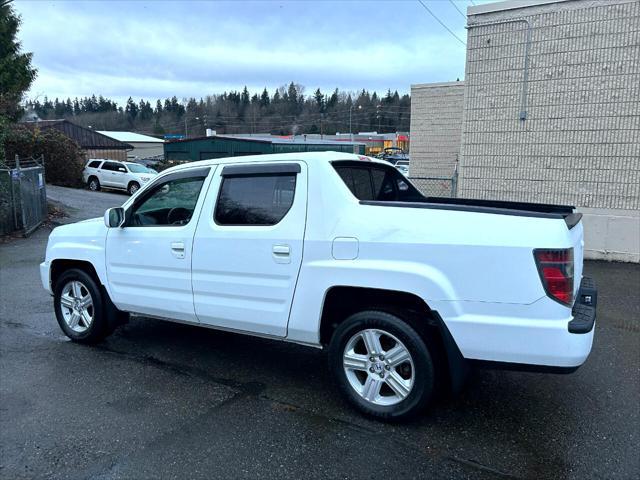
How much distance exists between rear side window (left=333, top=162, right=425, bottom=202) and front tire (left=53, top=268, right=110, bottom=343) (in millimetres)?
2841

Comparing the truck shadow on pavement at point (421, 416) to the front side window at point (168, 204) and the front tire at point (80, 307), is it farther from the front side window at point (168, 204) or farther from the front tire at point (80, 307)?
the front side window at point (168, 204)

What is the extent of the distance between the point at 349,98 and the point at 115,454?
128 meters

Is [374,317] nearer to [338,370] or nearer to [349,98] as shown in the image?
[338,370]

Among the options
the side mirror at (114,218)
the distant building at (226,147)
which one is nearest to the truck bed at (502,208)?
the side mirror at (114,218)

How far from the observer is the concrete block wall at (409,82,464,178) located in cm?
1891

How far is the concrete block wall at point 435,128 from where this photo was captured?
18.9 m

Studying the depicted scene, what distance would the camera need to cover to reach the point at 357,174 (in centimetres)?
435

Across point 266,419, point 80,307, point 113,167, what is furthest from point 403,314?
point 113,167

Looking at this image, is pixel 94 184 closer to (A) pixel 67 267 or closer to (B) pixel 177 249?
(A) pixel 67 267

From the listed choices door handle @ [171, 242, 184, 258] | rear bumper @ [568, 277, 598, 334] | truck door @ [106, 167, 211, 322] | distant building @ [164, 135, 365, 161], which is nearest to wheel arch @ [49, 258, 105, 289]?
truck door @ [106, 167, 211, 322]

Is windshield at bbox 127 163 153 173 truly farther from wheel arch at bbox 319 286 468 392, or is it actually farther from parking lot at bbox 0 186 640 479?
wheel arch at bbox 319 286 468 392

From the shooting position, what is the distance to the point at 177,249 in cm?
454

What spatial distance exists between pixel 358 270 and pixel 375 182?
1.24 meters

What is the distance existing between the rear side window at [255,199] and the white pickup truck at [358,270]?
12 mm
